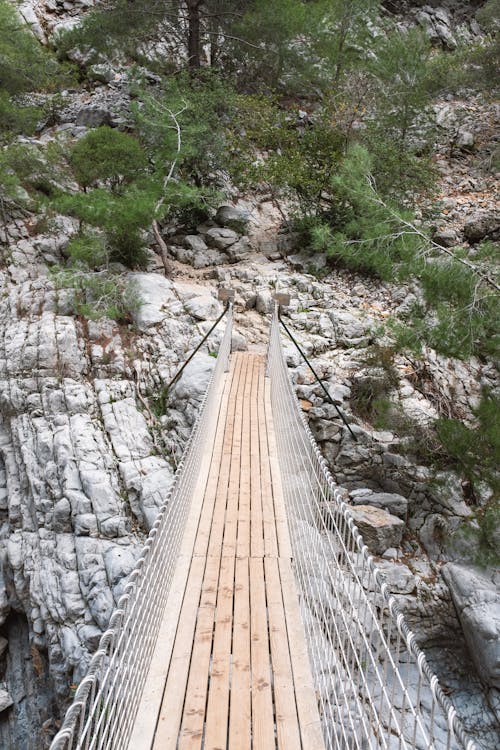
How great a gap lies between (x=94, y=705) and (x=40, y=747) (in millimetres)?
4315

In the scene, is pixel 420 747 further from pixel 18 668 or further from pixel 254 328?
pixel 254 328

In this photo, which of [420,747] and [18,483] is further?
[18,483]

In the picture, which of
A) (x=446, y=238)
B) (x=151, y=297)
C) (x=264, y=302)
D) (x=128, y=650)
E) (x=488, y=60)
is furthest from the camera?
(x=488, y=60)

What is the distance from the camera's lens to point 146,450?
19.9 ft

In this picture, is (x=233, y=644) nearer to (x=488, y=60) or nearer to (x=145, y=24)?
(x=145, y=24)

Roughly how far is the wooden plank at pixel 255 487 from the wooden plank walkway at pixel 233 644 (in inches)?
0.5

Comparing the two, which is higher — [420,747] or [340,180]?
[340,180]

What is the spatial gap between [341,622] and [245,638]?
1.39 metres

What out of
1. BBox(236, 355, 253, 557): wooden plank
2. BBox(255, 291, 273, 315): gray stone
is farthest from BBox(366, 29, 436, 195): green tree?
BBox(236, 355, 253, 557): wooden plank

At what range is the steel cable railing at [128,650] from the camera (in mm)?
1280

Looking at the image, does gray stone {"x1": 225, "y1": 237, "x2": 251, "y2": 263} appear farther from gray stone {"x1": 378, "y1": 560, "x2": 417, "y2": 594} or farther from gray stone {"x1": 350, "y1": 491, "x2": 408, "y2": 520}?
gray stone {"x1": 378, "y1": 560, "x2": 417, "y2": 594}

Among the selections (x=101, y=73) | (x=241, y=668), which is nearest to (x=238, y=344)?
(x=241, y=668)

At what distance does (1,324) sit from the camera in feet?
24.0

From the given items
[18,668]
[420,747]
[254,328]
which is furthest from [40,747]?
[254,328]
